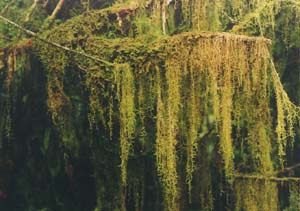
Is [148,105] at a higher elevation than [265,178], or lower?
higher

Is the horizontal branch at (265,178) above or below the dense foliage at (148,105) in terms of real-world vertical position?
below

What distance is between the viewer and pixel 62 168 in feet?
13.3

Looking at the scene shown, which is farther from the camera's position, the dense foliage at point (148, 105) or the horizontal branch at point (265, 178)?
the horizontal branch at point (265, 178)

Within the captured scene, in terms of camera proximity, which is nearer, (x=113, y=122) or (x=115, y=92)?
(x=115, y=92)

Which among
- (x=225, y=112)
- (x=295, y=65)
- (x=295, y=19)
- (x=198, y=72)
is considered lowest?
(x=225, y=112)

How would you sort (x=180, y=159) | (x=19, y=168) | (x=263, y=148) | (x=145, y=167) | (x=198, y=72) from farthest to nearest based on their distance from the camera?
(x=19, y=168)
(x=145, y=167)
(x=180, y=159)
(x=263, y=148)
(x=198, y=72)

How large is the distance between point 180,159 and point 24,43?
4.37ft

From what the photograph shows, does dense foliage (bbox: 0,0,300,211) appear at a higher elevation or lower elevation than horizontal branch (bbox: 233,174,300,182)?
higher

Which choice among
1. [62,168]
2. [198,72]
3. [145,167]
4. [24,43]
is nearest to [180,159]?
[145,167]

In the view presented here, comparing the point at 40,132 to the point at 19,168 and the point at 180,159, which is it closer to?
the point at 19,168

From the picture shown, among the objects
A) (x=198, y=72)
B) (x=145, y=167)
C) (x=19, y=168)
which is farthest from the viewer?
(x=19, y=168)

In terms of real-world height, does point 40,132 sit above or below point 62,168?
above

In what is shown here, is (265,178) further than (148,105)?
Yes

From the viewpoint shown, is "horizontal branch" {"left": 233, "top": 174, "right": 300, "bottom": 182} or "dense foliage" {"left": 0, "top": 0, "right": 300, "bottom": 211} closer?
"dense foliage" {"left": 0, "top": 0, "right": 300, "bottom": 211}
